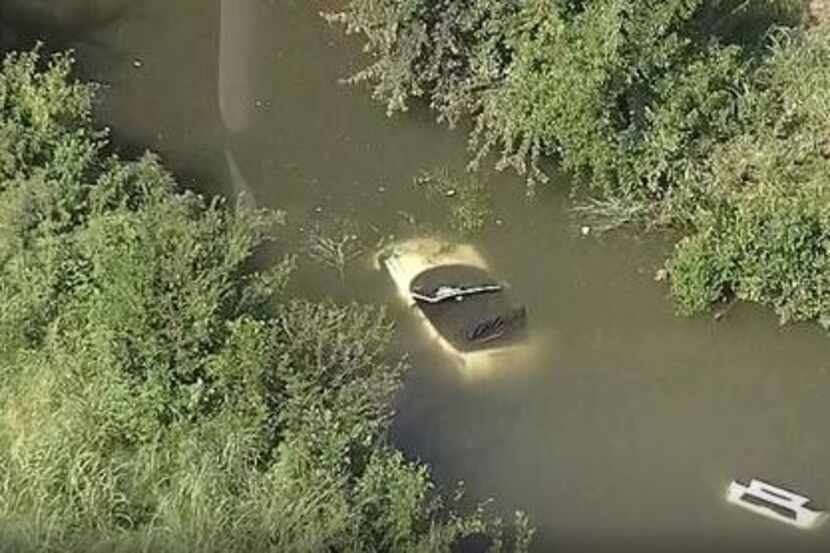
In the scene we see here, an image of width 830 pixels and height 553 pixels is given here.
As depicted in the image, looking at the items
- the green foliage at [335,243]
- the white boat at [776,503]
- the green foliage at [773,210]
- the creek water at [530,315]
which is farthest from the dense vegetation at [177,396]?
the green foliage at [773,210]

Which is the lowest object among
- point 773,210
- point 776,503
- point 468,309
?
point 776,503

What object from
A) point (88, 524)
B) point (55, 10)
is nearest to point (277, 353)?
point (88, 524)

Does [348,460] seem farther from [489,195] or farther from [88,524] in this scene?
[489,195]

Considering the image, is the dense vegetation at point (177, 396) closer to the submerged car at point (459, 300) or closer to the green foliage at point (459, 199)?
the submerged car at point (459, 300)

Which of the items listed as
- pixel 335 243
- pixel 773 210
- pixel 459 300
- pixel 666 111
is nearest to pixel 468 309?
pixel 459 300

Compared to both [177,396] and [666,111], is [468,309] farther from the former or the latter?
[177,396]

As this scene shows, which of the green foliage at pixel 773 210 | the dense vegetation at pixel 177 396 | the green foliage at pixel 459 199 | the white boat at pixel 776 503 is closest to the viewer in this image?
the dense vegetation at pixel 177 396
